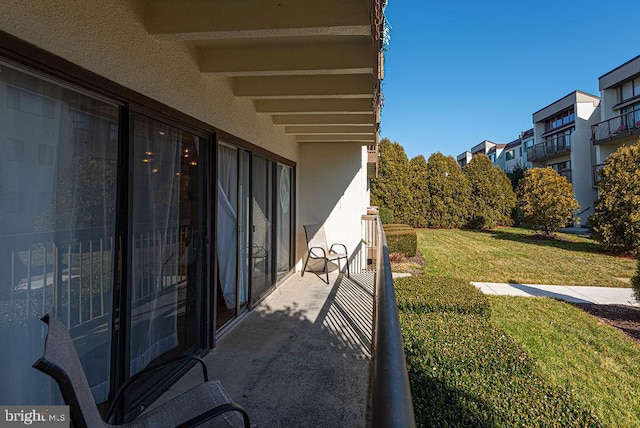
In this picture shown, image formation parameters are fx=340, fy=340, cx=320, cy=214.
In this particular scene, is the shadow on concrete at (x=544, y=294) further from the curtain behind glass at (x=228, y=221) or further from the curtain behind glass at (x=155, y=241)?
the curtain behind glass at (x=155, y=241)

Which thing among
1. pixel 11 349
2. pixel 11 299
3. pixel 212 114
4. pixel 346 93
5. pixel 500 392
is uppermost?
pixel 346 93

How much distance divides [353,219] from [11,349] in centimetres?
552

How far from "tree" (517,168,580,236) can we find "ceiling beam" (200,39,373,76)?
43.3 ft

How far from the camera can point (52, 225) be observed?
1.60 metres

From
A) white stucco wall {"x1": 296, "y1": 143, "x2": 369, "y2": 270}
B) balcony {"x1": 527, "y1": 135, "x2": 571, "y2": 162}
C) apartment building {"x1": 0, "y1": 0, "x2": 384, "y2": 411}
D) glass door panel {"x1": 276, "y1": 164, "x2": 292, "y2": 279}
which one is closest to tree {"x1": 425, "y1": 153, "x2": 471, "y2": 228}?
balcony {"x1": 527, "y1": 135, "x2": 571, "y2": 162}

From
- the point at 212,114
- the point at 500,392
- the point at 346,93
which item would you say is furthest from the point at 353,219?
the point at 500,392

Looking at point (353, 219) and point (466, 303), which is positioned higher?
point (353, 219)

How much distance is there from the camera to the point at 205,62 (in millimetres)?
2850

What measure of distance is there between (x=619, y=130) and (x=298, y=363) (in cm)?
2007

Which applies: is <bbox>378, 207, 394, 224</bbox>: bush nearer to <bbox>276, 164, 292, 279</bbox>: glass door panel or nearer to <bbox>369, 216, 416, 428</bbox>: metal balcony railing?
<bbox>276, 164, 292, 279</bbox>: glass door panel

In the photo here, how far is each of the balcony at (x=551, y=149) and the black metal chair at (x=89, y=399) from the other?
23884mm

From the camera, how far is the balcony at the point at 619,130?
15344 millimetres

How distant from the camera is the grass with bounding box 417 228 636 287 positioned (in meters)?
7.21

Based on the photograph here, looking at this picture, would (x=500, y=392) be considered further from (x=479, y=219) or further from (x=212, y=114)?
(x=479, y=219)
